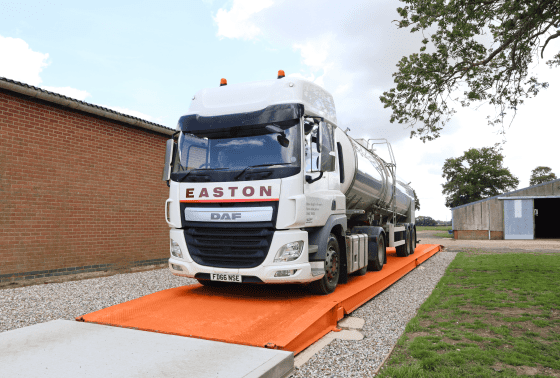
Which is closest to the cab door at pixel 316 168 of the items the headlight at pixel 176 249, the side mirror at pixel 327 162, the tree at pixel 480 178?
the side mirror at pixel 327 162

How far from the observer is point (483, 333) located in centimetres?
521

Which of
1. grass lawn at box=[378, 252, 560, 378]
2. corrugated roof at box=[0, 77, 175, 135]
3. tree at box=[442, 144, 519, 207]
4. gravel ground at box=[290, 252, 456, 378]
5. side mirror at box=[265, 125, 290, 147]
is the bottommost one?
gravel ground at box=[290, 252, 456, 378]

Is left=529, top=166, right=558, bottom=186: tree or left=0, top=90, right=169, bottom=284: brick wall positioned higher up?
left=529, top=166, right=558, bottom=186: tree

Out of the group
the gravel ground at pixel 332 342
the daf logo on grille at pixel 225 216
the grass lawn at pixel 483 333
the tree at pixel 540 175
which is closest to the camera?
the grass lawn at pixel 483 333

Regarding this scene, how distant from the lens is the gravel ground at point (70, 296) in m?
5.97

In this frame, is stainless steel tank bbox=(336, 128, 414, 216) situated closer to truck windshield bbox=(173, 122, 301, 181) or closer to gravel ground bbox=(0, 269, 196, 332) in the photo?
truck windshield bbox=(173, 122, 301, 181)

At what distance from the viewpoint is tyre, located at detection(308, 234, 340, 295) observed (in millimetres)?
6320

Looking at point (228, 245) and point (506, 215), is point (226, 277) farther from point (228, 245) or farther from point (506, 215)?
point (506, 215)

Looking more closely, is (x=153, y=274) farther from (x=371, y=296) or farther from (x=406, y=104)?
(x=406, y=104)

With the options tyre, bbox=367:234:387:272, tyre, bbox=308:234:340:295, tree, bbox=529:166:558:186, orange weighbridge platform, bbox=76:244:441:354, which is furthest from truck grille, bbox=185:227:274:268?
tree, bbox=529:166:558:186

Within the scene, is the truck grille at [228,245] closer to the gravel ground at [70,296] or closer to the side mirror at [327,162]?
the side mirror at [327,162]

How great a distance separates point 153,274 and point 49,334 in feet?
19.0

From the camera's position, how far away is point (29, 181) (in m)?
8.42

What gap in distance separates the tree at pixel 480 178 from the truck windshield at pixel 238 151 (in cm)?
6242
